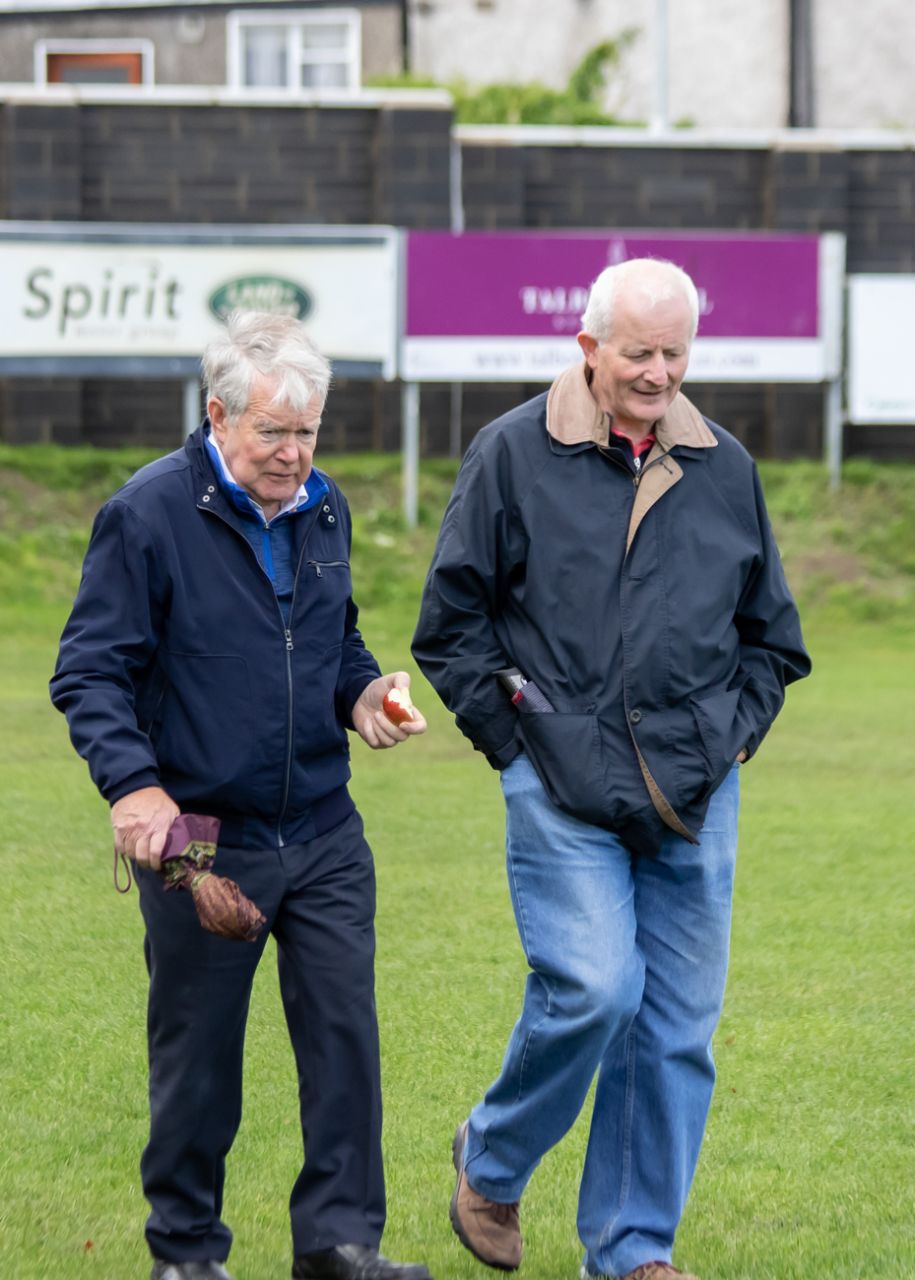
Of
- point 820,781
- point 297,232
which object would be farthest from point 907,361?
point 820,781

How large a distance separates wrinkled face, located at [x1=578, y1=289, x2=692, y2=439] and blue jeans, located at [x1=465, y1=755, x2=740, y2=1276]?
2.54ft

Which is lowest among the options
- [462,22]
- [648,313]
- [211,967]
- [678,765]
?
[211,967]

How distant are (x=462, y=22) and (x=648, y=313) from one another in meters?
27.2

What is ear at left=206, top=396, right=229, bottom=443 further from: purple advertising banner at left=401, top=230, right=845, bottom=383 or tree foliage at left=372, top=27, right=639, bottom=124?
tree foliage at left=372, top=27, right=639, bottom=124

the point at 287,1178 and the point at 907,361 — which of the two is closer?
the point at 287,1178

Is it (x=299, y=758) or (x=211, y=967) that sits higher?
(x=299, y=758)

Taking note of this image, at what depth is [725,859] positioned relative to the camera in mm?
4500

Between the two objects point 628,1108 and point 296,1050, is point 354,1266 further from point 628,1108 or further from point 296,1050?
point 628,1108

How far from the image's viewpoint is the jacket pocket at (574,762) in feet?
14.2

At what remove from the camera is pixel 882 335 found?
18453 millimetres

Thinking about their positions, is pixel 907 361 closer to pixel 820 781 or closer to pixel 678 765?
pixel 820 781

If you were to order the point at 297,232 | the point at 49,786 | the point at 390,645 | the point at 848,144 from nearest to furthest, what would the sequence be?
A: the point at 49,786, the point at 390,645, the point at 297,232, the point at 848,144

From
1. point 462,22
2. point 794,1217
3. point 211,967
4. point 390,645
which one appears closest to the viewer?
point 211,967

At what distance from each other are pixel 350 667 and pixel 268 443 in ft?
1.92
